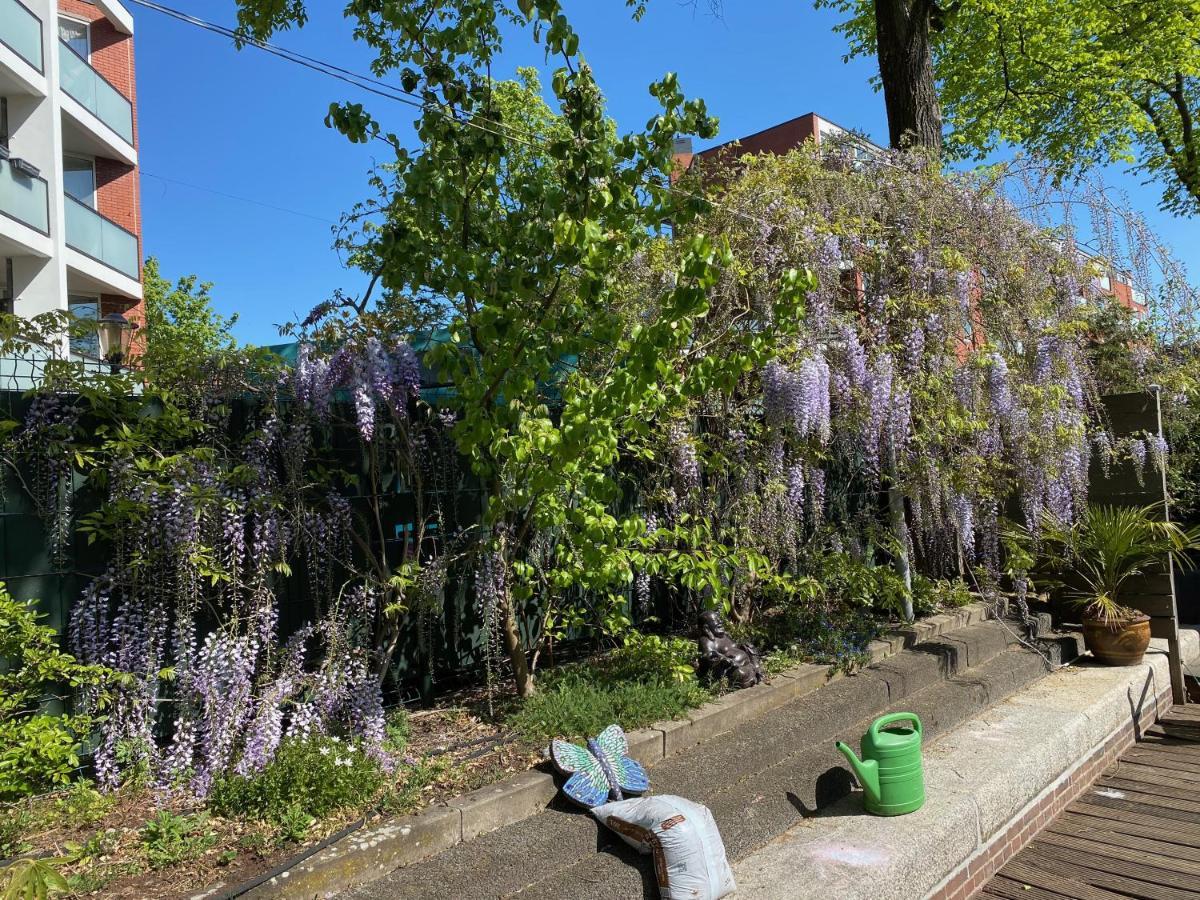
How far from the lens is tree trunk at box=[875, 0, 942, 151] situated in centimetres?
773

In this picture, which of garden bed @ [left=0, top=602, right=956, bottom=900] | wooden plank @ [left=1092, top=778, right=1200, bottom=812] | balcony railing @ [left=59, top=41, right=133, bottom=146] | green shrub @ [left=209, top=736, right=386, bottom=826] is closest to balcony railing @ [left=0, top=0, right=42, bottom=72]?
balcony railing @ [left=59, top=41, right=133, bottom=146]

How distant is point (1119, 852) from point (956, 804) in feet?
3.38

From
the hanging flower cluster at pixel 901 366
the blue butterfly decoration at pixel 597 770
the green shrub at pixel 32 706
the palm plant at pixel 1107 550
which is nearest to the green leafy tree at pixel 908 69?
the hanging flower cluster at pixel 901 366

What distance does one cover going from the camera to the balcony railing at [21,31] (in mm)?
13812

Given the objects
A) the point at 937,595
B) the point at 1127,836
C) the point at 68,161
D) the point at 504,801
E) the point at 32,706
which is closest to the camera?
the point at 504,801

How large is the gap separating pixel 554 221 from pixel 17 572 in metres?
2.74

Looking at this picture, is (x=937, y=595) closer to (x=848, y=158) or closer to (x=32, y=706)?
(x=848, y=158)

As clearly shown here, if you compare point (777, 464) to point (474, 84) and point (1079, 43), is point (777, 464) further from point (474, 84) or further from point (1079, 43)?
point (1079, 43)

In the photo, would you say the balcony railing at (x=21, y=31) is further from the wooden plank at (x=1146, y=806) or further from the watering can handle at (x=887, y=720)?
the wooden plank at (x=1146, y=806)

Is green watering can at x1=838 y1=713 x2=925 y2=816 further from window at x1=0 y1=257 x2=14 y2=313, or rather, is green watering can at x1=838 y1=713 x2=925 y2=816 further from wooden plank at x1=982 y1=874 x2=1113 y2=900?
window at x1=0 y1=257 x2=14 y2=313

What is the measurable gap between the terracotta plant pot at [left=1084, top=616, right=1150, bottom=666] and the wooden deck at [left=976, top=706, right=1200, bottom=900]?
956mm

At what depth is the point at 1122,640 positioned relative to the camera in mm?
6543

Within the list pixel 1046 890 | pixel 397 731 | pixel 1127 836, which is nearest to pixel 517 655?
pixel 397 731

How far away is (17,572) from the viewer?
349cm
